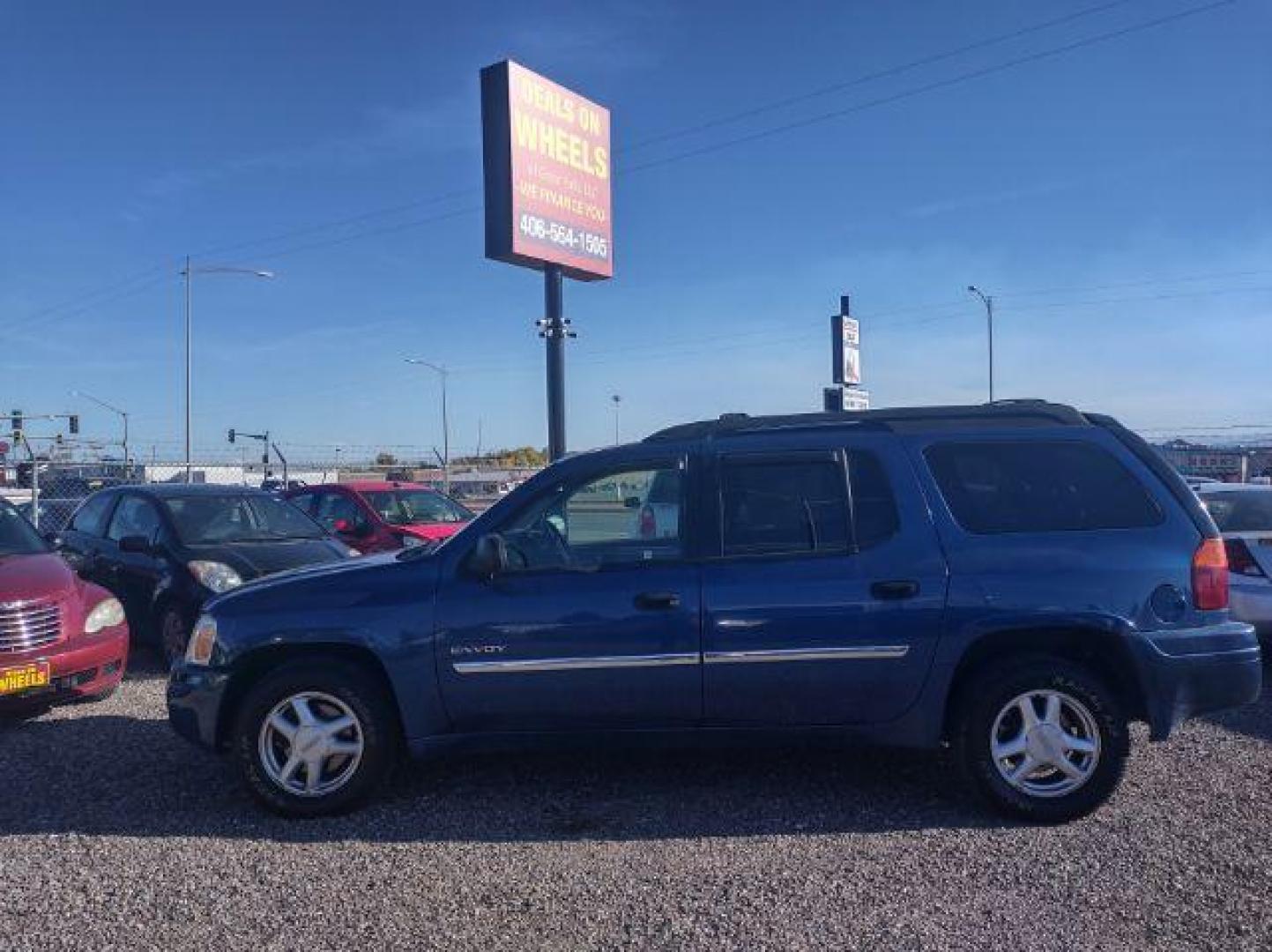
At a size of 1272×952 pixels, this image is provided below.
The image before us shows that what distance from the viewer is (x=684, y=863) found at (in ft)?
14.4

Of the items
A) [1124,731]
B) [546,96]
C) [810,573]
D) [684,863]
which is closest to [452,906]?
[684,863]

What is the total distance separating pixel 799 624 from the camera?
4.81m

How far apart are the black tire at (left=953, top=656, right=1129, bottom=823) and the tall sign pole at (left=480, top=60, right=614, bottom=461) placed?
1428 cm

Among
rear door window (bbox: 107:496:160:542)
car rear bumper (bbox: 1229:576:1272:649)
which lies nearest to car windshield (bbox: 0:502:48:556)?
rear door window (bbox: 107:496:160:542)

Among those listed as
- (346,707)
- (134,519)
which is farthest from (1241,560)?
(134,519)

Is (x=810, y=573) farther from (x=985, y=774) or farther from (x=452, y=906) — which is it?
(x=452, y=906)

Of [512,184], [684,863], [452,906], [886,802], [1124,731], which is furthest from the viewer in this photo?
[512,184]

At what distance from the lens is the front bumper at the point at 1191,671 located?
477 centimetres

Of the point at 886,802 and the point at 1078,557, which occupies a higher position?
the point at 1078,557

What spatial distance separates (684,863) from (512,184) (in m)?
15.6

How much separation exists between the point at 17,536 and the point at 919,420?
6.43 metres

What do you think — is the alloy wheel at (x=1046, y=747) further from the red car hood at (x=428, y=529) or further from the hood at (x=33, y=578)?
the red car hood at (x=428, y=529)

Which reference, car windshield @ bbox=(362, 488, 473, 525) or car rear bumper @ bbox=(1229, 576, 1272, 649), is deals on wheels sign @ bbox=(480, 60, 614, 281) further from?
car rear bumper @ bbox=(1229, 576, 1272, 649)

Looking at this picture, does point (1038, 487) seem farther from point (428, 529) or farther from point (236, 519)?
point (428, 529)
